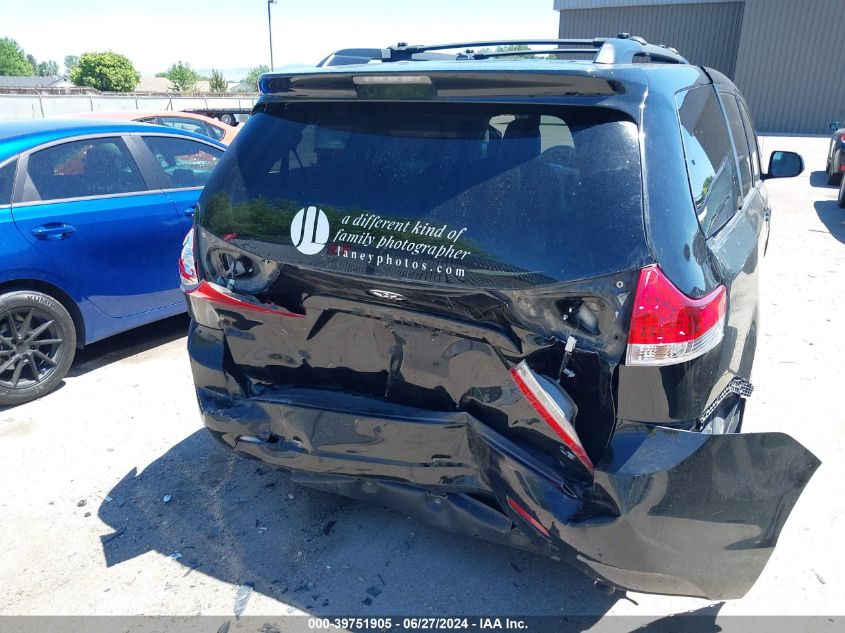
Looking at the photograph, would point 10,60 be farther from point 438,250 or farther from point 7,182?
point 438,250

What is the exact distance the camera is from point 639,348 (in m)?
1.98

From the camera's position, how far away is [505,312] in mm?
2123

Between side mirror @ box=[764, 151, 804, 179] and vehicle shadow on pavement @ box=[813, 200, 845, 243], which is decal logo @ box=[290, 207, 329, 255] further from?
vehicle shadow on pavement @ box=[813, 200, 845, 243]

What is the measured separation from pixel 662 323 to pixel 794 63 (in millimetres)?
31998

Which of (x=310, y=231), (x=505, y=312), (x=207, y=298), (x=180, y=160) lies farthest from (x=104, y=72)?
(x=505, y=312)

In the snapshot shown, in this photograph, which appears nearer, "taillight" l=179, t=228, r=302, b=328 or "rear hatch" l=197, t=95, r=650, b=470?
"rear hatch" l=197, t=95, r=650, b=470

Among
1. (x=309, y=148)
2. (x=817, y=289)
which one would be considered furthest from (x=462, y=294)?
(x=817, y=289)

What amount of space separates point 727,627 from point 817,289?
5.28 m

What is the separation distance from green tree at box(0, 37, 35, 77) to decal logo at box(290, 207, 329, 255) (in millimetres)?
153457

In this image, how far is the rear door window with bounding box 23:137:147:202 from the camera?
4.42 metres

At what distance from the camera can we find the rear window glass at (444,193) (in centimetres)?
205

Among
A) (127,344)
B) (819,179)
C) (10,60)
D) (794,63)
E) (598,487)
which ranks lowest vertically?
(819,179)

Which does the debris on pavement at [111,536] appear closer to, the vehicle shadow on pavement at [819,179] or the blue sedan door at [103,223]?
the blue sedan door at [103,223]

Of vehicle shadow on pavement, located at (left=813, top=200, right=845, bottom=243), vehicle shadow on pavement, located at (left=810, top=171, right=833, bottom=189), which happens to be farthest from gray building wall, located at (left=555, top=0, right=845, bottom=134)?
vehicle shadow on pavement, located at (left=813, top=200, right=845, bottom=243)
